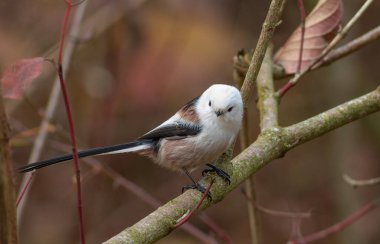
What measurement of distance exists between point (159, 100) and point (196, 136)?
2.16 metres

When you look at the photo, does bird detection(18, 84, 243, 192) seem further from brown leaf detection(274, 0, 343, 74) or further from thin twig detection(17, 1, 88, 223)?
thin twig detection(17, 1, 88, 223)

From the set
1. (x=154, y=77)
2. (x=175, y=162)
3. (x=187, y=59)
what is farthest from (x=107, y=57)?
(x=175, y=162)

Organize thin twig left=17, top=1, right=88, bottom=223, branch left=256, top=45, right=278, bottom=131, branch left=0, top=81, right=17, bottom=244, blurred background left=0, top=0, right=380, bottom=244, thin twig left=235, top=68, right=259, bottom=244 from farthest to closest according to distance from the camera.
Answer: blurred background left=0, top=0, right=380, bottom=244 < thin twig left=17, top=1, right=88, bottom=223 < thin twig left=235, top=68, right=259, bottom=244 < branch left=256, top=45, right=278, bottom=131 < branch left=0, top=81, right=17, bottom=244

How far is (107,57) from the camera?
4.57 m

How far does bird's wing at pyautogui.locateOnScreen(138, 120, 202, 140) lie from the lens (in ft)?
9.12

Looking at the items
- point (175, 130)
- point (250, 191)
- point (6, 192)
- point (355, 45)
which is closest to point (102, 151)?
point (175, 130)

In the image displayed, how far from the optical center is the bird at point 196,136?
8.26 feet

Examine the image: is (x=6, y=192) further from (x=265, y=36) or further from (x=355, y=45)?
(x=355, y=45)

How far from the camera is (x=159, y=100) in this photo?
488 centimetres

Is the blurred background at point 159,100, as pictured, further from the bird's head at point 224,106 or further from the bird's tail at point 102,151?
the bird's head at point 224,106

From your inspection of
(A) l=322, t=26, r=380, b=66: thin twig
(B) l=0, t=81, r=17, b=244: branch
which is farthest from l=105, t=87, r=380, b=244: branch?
(B) l=0, t=81, r=17, b=244: branch

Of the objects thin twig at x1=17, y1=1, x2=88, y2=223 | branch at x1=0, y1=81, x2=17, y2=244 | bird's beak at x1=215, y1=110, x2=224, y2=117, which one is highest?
thin twig at x1=17, y1=1, x2=88, y2=223

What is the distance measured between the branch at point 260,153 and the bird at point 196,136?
0.11 m

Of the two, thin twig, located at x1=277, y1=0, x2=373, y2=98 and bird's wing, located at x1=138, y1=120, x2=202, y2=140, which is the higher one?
bird's wing, located at x1=138, y1=120, x2=202, y2=140
